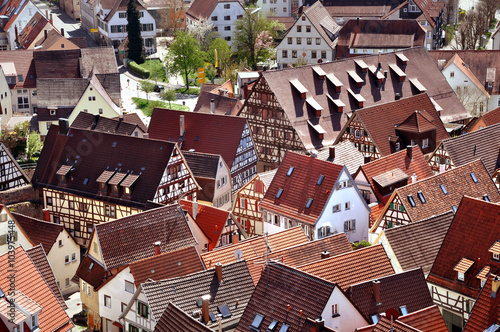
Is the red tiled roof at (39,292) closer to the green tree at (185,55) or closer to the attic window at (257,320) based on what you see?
the attic window at (257,320)

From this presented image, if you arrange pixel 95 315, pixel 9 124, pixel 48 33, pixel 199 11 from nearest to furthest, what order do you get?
pixel 95 315
pixel 9 124
pixel 48 33
pixel 199 11

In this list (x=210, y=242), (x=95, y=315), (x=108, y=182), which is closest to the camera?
(x=95, y=315)

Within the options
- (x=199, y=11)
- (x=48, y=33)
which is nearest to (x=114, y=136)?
(x=48, y=33)

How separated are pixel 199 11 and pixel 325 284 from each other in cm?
9932

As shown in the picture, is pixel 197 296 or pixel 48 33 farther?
pixel 48 33

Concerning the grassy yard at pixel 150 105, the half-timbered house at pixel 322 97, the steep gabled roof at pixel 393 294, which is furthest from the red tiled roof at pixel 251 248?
the grassy yard at pixel 150 105

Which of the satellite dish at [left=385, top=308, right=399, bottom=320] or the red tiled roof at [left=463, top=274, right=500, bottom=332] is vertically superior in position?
the red tiled roof at [left=463, top=274, right=500, bottom=332]

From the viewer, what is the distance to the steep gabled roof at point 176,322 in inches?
1980

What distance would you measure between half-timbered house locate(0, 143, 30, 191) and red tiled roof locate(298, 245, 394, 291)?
32.1 metres

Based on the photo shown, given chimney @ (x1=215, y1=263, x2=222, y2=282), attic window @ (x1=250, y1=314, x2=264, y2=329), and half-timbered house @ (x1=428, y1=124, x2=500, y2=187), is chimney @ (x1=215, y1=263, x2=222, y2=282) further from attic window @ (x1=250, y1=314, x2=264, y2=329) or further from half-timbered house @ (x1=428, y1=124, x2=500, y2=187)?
half-timbered house @ (x1=428, y1=124, x2=500, y2=187)

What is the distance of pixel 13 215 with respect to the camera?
69750 mm

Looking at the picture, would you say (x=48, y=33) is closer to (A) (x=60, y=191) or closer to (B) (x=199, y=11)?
(B) (x=199, y=11)

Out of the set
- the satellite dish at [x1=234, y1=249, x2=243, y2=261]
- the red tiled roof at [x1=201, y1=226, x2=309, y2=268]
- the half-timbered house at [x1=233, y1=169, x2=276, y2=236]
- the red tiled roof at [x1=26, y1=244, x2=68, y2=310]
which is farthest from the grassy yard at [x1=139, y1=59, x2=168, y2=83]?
the red tiled roof at [x1=26, y1=244, x2=68, y2=310]

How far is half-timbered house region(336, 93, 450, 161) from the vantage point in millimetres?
84500
